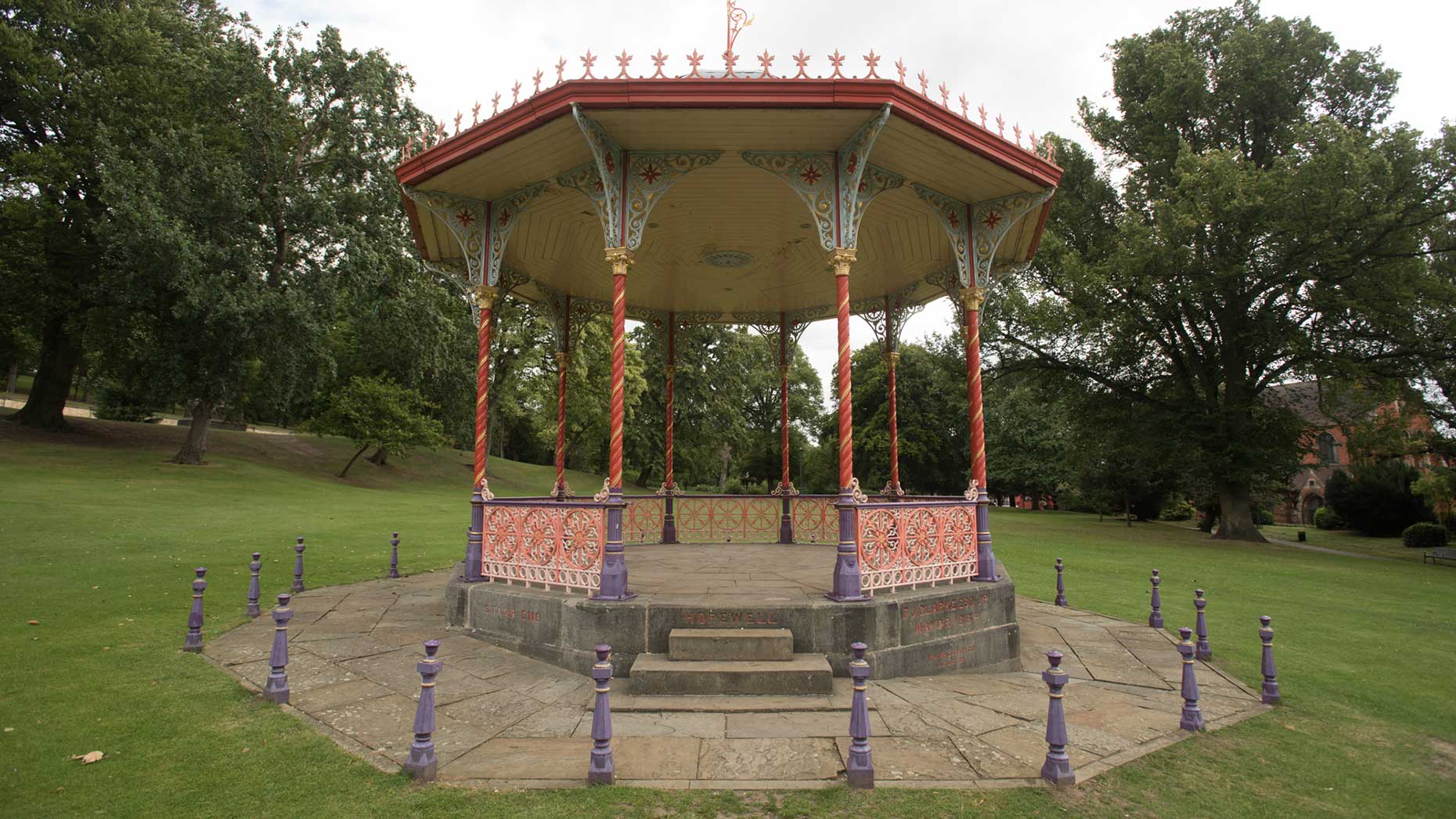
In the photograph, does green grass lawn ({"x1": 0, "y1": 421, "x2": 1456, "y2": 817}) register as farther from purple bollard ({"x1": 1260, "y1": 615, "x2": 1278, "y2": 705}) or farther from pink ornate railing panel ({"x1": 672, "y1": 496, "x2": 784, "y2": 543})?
pink ornate railing panel ({"x1": 672, "y1": 496, "x2": 784, "y2": 543})

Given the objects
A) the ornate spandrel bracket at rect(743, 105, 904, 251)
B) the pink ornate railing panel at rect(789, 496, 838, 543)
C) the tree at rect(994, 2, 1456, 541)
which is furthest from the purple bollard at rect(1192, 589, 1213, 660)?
the tree at rect(994, 2, 1456, 541)

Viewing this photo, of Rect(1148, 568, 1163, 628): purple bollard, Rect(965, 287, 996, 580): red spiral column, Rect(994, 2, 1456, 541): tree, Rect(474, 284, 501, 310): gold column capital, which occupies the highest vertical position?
Rect(994, 2, 1456, 541): tree

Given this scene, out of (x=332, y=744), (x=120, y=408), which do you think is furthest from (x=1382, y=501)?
(x=120, y=408)

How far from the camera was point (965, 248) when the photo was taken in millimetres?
9422

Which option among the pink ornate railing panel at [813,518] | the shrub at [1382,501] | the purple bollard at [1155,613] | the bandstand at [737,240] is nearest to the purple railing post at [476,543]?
the bandstand at [737,240]

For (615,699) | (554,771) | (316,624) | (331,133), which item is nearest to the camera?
(554,771)

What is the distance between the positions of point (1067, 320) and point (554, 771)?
25475mm

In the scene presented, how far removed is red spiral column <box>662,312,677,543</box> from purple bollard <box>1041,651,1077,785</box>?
9.50 m

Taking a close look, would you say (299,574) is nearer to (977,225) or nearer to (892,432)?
(892,432)

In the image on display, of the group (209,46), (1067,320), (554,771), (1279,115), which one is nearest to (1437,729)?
(554,771)

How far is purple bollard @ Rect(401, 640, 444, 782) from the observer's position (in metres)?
4.35

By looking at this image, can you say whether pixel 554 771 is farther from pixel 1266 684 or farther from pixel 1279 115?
pixel 1279 115

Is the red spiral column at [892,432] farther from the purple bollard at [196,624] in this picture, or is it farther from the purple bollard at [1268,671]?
the purple bollard at [196,624]

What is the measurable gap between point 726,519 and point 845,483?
670 centimetres
